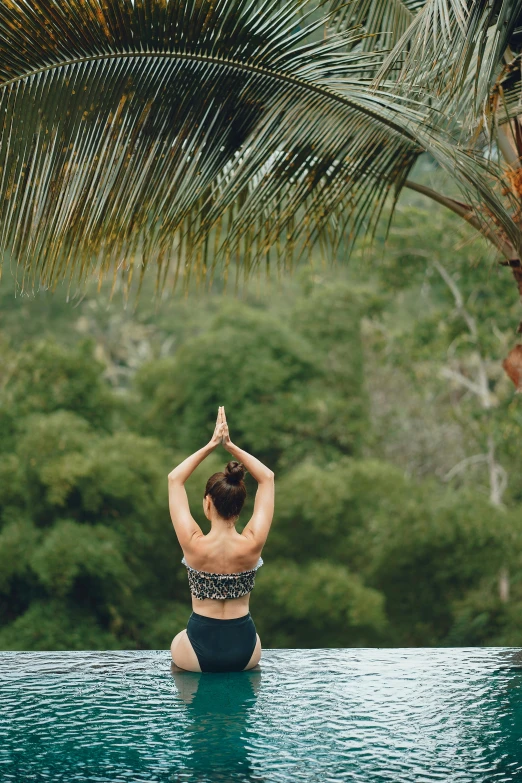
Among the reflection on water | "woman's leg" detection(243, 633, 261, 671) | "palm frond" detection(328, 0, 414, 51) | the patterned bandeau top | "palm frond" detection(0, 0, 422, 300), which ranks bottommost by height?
the reflection on water

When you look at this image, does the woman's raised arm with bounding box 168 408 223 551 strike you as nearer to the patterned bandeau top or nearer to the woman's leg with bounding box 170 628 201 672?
the patterned bandeau top

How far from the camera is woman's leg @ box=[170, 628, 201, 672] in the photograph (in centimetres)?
365

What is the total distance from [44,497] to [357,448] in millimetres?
4851

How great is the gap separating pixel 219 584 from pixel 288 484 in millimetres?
7874

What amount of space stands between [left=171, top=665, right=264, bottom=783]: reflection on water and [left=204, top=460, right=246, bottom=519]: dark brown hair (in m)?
0.67

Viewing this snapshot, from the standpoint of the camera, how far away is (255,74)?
11.5 feet

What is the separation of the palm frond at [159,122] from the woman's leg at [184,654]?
4.82 ft

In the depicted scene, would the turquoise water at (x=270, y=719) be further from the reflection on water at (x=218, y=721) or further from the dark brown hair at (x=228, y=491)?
the dark brown hair at (x=228, y=491)

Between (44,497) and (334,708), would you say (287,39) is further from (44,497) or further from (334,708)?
(44,497)

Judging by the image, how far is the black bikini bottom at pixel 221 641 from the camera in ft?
11.7

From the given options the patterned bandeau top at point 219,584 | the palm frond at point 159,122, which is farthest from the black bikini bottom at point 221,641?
the palm frond at point 159,122

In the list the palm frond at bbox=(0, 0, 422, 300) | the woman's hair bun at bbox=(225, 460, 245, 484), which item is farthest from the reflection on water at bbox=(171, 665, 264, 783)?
the palm frond at bbox=(0, 0, 422, 300)

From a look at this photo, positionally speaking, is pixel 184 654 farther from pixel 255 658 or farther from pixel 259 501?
pixel 259 501

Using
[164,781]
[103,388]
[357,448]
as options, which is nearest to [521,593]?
[357,448]
